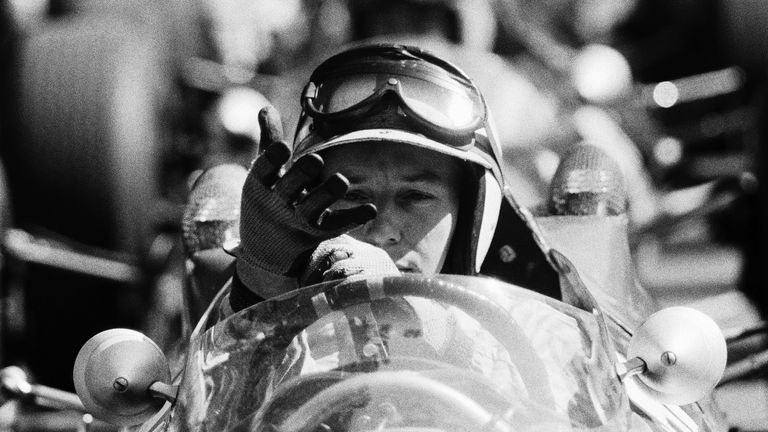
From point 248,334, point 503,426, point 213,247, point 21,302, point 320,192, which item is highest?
point 21,302

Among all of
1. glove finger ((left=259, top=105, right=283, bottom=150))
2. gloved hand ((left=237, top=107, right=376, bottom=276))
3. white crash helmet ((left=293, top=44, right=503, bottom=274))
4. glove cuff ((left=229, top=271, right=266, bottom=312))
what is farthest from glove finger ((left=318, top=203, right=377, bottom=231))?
white crash helmet ((left=293, top=44, right=503, bottom=274))

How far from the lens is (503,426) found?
1725 millimetres

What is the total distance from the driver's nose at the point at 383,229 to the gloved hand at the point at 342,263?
0.37 metres

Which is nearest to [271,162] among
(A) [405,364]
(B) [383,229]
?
(A) [405,364]

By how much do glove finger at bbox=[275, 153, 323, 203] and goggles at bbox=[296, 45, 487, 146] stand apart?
1.85 feet

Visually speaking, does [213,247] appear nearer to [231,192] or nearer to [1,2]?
[231,192]

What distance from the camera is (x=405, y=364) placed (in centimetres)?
181

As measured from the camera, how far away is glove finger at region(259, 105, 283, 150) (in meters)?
2.14

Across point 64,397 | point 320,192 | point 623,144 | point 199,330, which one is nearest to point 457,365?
point 320,192

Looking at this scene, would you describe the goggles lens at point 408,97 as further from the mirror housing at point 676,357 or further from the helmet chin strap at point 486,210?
the mirror housing at point 676,357

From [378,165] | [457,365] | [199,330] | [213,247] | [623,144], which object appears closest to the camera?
[457,365]

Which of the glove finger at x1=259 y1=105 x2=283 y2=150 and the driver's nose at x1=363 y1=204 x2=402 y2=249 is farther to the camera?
the driver's nose at x1=363 y1=204 x2=402 y2=249

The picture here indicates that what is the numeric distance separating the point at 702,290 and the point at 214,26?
319 cm

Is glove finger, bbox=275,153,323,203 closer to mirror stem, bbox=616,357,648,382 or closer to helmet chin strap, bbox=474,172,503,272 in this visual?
mirror stem, bbox=616,357,648,382
